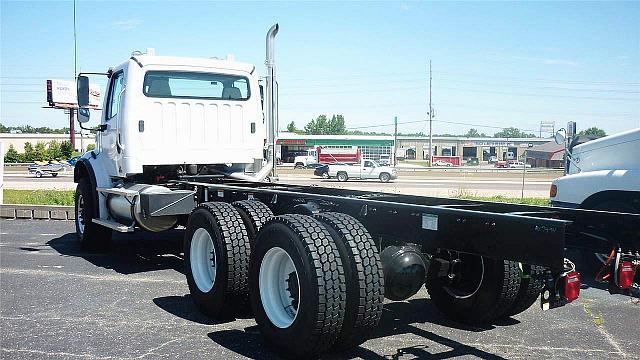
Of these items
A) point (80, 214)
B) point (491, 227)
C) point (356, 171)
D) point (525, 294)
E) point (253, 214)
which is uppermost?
point (491, 227)

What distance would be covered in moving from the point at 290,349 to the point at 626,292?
2319 mm

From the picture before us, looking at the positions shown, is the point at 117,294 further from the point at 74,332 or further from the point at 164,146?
the point at 164,146

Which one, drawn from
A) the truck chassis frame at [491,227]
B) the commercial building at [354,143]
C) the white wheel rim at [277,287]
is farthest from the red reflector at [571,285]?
the commercial building at [354,143]

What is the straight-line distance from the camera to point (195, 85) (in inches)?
343

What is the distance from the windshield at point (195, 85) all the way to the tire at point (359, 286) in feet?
16.6

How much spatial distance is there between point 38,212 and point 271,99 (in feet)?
26.1

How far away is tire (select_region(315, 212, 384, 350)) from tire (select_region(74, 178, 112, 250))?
5.97 metres

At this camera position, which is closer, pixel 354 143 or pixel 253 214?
pixel 253 214

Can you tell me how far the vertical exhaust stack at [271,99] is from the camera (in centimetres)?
823

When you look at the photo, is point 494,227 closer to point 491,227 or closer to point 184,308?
point 491,227

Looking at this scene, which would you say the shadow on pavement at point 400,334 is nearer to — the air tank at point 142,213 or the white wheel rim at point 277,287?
the white wheel rim at point 277,287

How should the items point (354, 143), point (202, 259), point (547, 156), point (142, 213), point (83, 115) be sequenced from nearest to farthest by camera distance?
point (202, 259) < point (142, 213) < point (83, 115) < point (547, 156) < point (354, 143)

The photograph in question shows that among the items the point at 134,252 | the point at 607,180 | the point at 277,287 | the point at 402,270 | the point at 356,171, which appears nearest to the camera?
the point at 402,270

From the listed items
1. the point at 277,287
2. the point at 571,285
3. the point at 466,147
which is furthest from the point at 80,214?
the point at 466,147
